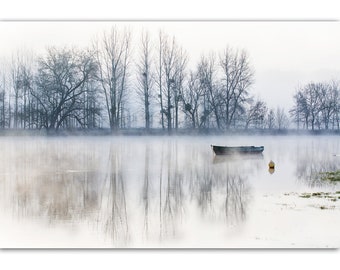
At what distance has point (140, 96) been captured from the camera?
27.8 metres

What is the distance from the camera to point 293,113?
30500mm

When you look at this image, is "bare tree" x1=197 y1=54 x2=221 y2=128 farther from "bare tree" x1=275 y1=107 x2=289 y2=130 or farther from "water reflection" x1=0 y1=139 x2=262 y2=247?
"water reflection" x1=0 y1=139 x2=262 y2=247

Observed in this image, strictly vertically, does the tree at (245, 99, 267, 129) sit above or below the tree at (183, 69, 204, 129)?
below

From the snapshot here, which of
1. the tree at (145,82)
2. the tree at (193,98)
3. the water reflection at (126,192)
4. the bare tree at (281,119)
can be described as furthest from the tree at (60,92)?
the bare tree at (281,119)

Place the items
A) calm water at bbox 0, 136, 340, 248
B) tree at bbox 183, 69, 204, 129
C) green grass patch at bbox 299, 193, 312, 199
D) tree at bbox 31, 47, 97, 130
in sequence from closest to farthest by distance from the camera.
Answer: calm water at bbox 0, 136, 340, 248, green grass patch at bbox 299, 193, 312, 199, tree at bbox 31, 47, 97, 130, tree at bbox 183, 69, 204, 129

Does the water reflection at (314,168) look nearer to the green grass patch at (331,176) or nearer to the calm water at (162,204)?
the calm water at (162,204)

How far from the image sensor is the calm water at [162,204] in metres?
8.46

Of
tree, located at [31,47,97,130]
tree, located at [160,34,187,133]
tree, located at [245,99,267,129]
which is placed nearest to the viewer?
tree, located at [160,34,187,133]

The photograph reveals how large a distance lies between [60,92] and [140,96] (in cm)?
649

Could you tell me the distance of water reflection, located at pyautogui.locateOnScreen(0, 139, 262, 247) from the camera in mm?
9547

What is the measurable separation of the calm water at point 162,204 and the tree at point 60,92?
9871 mm

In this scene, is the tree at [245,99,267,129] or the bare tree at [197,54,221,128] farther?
the bare tree at [197,54,221,128]

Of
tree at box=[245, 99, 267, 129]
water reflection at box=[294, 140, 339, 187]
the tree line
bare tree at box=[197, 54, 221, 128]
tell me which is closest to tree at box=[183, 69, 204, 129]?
the tree line

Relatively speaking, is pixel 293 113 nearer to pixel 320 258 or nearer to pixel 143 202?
pixel 143 202
